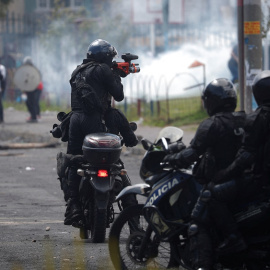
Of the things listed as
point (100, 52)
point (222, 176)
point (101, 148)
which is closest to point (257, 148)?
point (222, 176)

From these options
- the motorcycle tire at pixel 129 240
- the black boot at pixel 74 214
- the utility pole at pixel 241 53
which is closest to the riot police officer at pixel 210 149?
the motorcycle tire at pixel 129 240

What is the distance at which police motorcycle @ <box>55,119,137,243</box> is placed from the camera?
7.71 m

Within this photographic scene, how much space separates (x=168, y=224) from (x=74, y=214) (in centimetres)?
202

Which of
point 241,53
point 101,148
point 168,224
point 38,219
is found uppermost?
point 241,53

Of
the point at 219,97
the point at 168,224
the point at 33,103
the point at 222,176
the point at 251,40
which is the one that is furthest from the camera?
the point at 33,103

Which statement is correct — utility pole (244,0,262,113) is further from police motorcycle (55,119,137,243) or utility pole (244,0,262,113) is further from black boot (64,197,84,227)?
black boot (64,197,84,227)

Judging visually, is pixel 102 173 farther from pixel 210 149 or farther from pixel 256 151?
pixel 256 151

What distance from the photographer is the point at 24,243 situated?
7.82m

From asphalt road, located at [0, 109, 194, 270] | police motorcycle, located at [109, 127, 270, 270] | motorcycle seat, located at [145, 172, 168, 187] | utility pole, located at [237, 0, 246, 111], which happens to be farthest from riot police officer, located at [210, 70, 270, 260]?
utility pole, located at [237, 0, 246, 111]

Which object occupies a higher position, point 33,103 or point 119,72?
point 119,72

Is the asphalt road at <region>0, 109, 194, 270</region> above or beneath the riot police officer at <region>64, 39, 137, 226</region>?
beneath

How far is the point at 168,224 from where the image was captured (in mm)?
Result: 6098

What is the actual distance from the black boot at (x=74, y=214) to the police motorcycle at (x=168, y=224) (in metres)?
1.55

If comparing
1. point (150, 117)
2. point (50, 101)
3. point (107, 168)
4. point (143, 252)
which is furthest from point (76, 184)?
point (50, 101)
